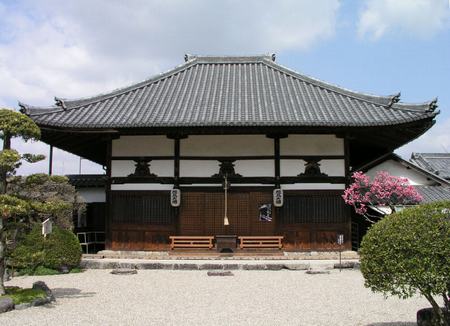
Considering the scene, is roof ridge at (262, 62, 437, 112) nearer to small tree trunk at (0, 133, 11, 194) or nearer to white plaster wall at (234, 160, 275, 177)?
white plaster wall at (234, 160, 275, 177)

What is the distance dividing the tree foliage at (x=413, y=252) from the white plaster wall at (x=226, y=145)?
36.4ft

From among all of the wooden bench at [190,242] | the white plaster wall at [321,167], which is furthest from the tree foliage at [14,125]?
the white plaster wall at [321,167]

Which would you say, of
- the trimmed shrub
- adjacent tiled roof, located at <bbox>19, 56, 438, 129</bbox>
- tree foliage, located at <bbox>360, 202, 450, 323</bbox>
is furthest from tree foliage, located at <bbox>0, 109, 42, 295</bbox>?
tree foliage, located at <bbox>360, 202, 450, 323</bbox>

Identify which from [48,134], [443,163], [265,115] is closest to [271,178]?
[265,115]

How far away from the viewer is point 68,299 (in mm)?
10406

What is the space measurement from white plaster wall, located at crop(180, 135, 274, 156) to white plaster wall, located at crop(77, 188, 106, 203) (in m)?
6.09

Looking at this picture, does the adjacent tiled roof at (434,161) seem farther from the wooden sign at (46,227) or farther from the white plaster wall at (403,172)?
the wooden sign at (46,227)

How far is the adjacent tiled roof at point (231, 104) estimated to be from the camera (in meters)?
16.6

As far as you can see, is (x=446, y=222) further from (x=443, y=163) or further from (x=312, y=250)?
(x=443, y=163)

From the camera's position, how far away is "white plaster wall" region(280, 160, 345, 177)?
17.6 m

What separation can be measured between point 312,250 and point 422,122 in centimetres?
611

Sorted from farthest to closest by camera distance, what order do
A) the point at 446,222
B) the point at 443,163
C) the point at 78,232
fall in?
the point at 443,163, the point at 78,232, the point at 446,222

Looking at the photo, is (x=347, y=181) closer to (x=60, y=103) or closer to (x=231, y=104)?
(x=231, y=104)

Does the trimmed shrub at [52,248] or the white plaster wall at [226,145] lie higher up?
the white plaster wall at [226,145]
